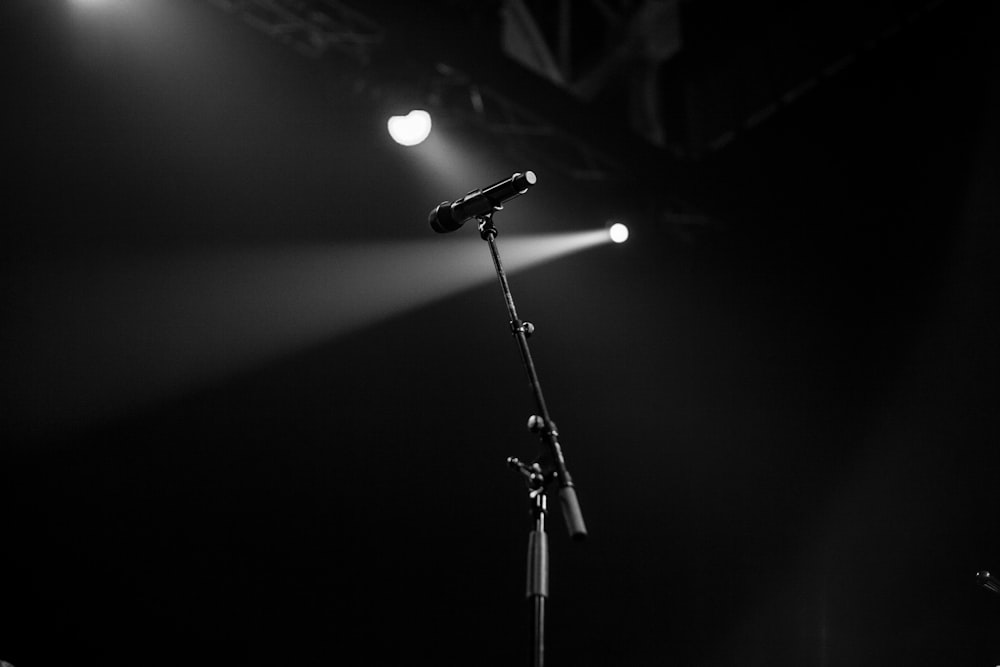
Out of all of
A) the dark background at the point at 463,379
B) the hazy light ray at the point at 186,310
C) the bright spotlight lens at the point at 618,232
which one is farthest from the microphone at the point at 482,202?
the bright spotlight lens at the point at 618,232

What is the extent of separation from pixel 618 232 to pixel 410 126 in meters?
1.73

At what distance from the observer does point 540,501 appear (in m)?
2.43

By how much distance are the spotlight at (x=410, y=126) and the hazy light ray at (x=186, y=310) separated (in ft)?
2.72

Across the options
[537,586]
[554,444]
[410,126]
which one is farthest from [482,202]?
[410,126]

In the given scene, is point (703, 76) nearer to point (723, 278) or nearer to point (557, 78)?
point (557, 78)

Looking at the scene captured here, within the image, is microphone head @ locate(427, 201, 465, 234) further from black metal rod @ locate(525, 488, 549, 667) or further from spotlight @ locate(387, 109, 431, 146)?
spotlight @ locate(387, 109, 431, 146)

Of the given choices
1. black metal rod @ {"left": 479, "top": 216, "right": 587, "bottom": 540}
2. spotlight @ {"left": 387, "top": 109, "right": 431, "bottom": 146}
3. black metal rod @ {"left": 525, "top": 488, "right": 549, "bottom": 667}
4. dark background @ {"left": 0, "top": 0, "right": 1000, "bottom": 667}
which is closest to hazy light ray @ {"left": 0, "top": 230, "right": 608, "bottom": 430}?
dark background @ {"left": 0, "top": 0, "right": 1000, "bottom": 667}

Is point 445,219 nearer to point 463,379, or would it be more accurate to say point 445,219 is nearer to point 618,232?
point 463,379

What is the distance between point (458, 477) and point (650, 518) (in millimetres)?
1333

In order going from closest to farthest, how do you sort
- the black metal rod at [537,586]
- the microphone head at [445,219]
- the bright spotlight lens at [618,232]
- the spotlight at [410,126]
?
the black metal rod at [537,586]
the microphone head at [445,219]
the spotlight at [410,126]
the bright spotlight lens at [618,232]

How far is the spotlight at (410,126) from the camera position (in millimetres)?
4641

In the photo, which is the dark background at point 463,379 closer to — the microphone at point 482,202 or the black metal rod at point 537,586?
the microphone at point 482,202

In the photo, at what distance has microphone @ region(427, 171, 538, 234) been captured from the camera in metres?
2.56

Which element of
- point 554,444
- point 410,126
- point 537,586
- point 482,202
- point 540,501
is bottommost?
point 537,586
